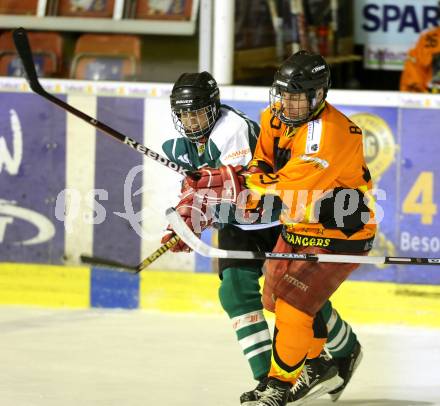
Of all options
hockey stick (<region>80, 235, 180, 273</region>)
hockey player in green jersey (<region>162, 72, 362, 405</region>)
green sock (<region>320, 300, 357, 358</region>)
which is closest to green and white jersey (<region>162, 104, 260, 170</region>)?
hockey player in green jersey (<region>162, 72, 362, 405</region>)

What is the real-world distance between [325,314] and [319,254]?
35cm

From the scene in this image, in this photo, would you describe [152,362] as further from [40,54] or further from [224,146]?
[40,54]

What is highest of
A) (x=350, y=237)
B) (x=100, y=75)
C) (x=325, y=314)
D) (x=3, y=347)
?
(x=100, y=75)

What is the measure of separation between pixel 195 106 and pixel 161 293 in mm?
1795

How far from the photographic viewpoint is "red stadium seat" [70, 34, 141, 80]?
6.26 m

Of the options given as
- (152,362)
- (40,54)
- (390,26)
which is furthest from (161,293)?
(390,26)

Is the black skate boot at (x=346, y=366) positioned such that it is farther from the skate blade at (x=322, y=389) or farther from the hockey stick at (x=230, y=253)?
the hockey stick at (x=230, y=253)

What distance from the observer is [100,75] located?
246 inches

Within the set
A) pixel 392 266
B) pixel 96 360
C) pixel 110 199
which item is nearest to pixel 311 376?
pixel 96 360

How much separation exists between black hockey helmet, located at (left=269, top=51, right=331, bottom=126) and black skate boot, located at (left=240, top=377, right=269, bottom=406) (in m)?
0.85

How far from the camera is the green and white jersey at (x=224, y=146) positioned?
4.23 m

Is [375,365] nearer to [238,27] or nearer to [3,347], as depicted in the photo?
[3,347]

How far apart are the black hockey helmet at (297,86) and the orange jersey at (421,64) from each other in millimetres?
2582

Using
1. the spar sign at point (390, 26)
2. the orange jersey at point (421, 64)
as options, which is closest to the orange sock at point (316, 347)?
the orange jersey at point (421, 64)
